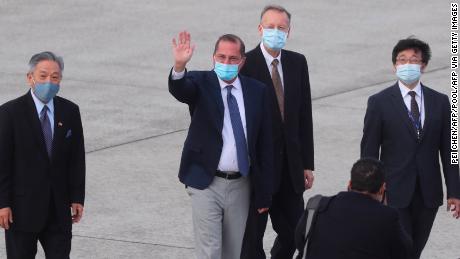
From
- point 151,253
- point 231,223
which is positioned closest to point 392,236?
point 231,223

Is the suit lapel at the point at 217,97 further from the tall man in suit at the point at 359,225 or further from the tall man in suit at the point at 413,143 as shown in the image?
the tall man in suit at the point at 359,225

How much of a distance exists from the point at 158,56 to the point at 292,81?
28.4 feet

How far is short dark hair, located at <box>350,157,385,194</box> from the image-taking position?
6.67 metres

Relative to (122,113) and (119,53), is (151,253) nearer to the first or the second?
(122,113)

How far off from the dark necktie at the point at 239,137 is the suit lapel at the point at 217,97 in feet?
0.22

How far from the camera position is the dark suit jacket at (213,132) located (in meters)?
8.34

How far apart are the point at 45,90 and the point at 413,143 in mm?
2479

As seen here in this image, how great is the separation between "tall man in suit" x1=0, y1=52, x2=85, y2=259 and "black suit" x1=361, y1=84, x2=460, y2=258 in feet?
6.67

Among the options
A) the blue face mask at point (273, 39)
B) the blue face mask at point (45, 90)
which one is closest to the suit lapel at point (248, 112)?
the blue face mask at point (273, 39)

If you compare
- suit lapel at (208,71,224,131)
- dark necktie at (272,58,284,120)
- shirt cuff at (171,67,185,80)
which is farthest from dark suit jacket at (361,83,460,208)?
shirt cuff at (171,67,185,80)

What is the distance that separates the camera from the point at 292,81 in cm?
907

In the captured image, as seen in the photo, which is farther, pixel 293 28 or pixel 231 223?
pixel 293 28

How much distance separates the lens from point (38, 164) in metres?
8.12

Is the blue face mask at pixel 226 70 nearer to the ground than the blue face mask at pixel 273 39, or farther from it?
nearer to the ground
